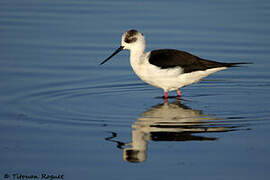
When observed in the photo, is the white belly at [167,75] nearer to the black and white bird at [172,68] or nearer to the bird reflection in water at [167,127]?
the black and white bird at [172,68]

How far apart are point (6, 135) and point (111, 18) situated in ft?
20.8

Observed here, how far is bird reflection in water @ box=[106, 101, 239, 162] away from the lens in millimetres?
7546

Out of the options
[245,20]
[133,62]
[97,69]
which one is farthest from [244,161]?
[245,20]

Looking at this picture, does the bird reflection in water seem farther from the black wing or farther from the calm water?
the black wing

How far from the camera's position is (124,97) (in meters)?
10.0

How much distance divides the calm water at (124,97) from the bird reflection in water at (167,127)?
0.05ft

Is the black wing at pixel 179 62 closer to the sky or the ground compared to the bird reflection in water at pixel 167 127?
closer to the sky

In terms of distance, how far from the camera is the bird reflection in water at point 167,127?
755 centimetres

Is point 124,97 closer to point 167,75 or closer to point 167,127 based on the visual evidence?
point 167,75

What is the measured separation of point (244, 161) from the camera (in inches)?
277

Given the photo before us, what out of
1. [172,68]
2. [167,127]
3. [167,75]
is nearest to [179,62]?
[172,68]

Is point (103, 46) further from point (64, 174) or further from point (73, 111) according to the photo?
point (64, 174)

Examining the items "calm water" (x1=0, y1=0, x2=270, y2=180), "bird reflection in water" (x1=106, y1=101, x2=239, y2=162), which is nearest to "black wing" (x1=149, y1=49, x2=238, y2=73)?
"calm water" (x1=0, y1=0, x2=270, y2=180)

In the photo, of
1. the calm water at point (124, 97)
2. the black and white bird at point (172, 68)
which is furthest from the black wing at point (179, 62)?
the calm water at point (124, 97)
